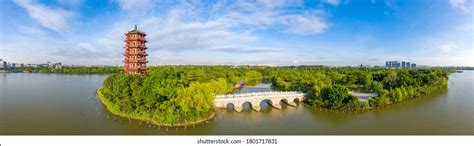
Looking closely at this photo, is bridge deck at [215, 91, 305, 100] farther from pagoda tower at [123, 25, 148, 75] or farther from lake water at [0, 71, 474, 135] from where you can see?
pagoda tower at [123, 25, 148, 75]

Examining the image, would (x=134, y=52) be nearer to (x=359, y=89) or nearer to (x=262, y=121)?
(x=262, y=121)

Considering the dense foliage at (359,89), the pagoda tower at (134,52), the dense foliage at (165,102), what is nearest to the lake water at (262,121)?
the dense foliage at (165,102)

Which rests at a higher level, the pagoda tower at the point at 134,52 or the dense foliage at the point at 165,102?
the pagoda tower at the point at 134,52

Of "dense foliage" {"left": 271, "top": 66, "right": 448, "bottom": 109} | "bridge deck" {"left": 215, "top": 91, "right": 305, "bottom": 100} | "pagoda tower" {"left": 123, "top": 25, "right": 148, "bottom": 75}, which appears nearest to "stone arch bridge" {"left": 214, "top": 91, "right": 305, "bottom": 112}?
"bridge deck" {"left": 215, "top": 91, "right": 305, "bottom": 100}

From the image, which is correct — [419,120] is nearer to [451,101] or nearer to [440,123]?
[440,123]

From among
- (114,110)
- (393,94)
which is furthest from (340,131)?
(114,110)

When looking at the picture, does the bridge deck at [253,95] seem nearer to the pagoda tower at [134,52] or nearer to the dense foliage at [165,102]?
the dense foliage at [165,102]

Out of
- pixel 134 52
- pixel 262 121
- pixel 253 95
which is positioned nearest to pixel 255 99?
pixel 253 95
